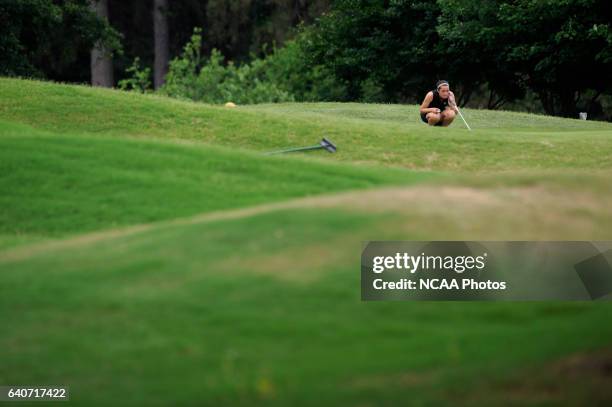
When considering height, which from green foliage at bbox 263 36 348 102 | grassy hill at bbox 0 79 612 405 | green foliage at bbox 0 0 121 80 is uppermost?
grassy hill at bbox 0 79 612 405

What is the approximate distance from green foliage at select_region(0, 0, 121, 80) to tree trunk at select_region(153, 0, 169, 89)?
759cm

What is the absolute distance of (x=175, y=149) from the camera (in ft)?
58.0

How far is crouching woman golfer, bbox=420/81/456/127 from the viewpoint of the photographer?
79.6ft

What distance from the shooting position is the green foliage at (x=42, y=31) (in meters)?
39.2

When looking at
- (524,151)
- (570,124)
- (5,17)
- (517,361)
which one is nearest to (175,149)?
(524,151)

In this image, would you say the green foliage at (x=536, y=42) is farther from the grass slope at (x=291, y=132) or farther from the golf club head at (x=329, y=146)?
the golf club head at (x=329, y=146)

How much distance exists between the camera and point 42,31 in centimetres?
4269

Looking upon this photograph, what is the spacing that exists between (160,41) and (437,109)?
35.8 m

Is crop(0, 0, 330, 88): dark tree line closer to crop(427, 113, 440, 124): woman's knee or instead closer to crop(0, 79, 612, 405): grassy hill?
crop(427, 113, 440, 124): woman's knee

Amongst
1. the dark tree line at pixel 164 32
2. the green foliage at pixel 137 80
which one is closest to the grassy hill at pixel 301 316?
the green foliage at pixel 137 80

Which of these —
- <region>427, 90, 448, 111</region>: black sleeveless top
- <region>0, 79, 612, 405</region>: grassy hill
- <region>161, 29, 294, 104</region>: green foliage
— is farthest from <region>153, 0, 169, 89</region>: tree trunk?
<region>0, 79, 612, 405</region>: grassy hill

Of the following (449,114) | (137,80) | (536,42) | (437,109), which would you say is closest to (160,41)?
(137,80)

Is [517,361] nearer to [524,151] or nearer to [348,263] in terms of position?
[348,263]

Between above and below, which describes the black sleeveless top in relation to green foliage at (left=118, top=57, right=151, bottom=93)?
above
